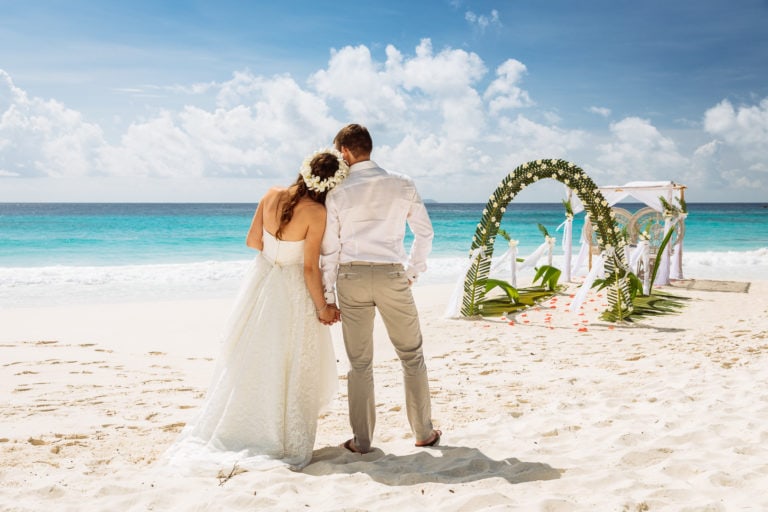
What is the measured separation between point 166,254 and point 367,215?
23061 millimetres

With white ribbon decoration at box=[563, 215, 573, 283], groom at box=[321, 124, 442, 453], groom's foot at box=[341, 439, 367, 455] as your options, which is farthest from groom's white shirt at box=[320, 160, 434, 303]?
white ribbon decoration at box=[563, 215, 573, 283]

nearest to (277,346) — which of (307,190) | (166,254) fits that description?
(307,190)

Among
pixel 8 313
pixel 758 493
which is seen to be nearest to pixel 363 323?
pixel 758 493

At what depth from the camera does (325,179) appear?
3.28m

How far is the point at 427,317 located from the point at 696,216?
4787 centimetres

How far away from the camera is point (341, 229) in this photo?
334cm

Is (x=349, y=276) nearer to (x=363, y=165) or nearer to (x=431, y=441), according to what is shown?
(x=363, y=165)

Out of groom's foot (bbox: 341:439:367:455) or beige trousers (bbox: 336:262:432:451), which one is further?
groom's foot (bbox: 341:439:367:455)

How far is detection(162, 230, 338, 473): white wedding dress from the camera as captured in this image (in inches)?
134

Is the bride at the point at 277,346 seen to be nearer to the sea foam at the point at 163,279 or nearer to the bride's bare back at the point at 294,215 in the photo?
the bride's bare back at the point at 294,215

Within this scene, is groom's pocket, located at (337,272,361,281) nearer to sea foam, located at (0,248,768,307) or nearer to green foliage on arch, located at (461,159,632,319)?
green foliage on arch, located at (461,159,632,319)

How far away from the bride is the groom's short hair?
0.09 meters

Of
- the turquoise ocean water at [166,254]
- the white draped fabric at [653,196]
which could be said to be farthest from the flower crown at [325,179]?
the turquoise ocean water at [166,254]

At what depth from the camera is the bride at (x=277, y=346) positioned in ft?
11.0
